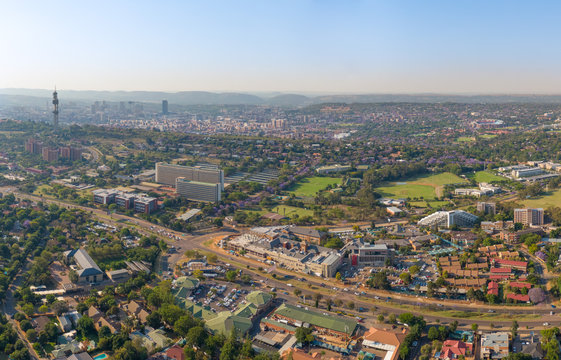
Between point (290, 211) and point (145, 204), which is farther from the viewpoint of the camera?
point (290, 211)

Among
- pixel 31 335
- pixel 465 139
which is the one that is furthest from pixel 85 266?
pixel 465 139

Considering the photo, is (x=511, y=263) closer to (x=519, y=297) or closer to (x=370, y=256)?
(x=519, y=297)

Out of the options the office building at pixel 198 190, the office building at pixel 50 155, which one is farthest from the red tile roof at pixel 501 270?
the office building at pixel 50 155

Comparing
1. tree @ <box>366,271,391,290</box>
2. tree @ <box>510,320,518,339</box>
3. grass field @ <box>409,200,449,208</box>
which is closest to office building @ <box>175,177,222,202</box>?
grass field @ <box>409,200,449,208</box>

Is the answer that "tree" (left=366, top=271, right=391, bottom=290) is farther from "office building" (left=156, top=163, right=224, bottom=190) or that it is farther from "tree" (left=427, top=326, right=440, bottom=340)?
"office building" (left=156, top=163, right=224, bottom=190)

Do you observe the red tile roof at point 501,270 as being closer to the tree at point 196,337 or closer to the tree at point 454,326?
the tree at point 454,326

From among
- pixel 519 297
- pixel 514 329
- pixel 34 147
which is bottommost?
pixel 514 329
